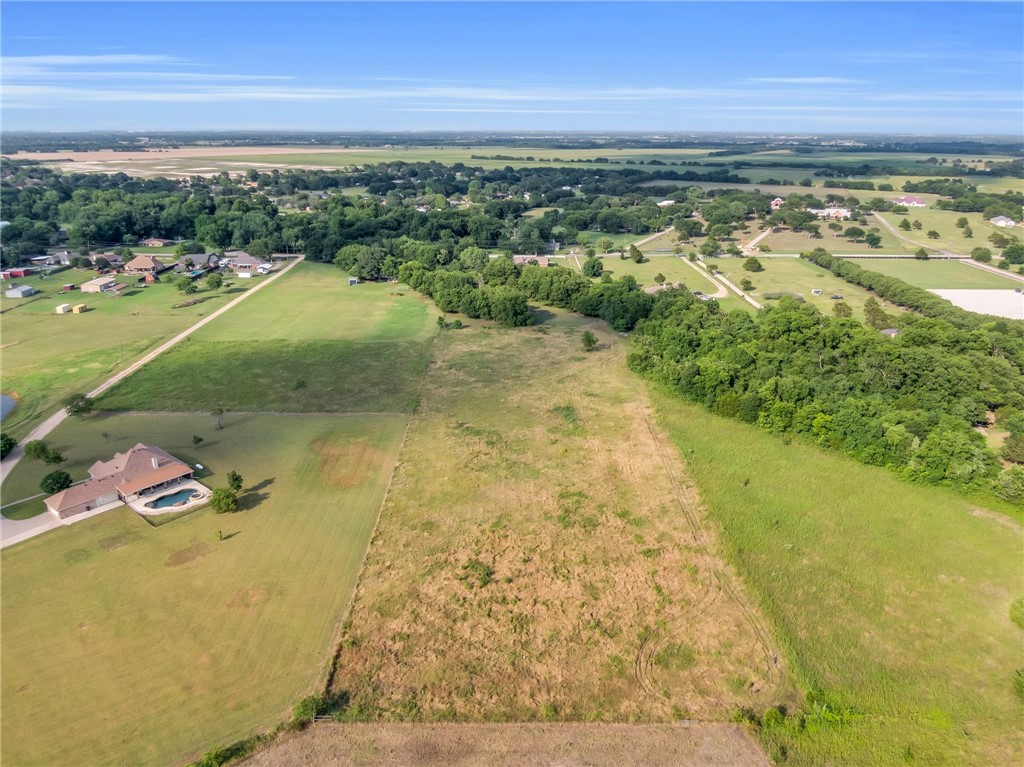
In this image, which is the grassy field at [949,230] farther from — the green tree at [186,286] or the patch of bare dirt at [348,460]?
the green tree at [186,286]

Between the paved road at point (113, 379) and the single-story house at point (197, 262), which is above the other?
the single-story house at point (197, 262)

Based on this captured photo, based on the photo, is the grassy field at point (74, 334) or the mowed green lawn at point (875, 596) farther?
the grassy field at point (74, 334)

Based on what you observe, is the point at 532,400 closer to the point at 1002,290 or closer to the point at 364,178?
the point at 1002,290

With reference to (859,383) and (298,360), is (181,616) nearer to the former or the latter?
(298,360)

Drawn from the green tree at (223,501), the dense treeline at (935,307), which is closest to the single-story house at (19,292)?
the green tree at (223,501)

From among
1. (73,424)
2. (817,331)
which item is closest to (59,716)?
(73,424)

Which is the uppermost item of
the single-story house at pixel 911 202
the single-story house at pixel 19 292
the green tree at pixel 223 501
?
the single-story house at pixel 911 202

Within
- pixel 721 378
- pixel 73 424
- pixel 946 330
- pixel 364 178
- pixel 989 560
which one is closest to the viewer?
pixel 989 560
